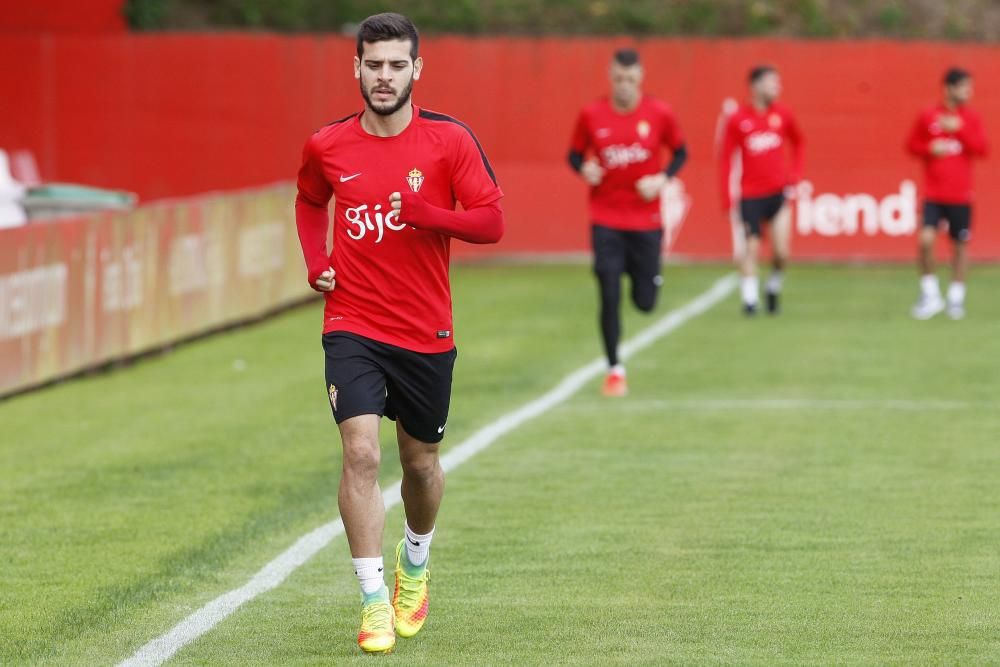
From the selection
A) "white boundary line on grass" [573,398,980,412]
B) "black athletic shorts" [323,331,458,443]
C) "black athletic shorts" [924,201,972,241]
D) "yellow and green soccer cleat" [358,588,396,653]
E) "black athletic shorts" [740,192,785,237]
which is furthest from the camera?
"black athletic shorts" [740,192,785,237]

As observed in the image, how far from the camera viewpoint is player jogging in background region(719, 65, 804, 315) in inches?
771

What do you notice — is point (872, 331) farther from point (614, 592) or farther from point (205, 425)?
point (614, 592)

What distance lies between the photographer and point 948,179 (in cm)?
1930

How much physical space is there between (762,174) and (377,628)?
13.6 metres

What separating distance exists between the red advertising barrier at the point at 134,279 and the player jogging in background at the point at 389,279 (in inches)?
304

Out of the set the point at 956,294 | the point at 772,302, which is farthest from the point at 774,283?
the point at 956,294

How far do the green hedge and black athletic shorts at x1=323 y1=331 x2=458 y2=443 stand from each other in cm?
2504

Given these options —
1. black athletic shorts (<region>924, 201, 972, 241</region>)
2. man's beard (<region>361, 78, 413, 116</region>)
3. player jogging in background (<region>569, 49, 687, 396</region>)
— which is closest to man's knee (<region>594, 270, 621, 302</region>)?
player jogging in background (<region>569, 49, 687, 396</region>)

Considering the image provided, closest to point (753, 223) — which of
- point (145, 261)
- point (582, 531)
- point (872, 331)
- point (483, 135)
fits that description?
point (872, 331)

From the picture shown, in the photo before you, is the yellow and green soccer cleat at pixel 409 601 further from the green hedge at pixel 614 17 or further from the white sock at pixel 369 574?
the green hedge at pixel 614 17

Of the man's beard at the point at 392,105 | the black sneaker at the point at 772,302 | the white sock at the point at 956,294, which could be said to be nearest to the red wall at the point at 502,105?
the black sneaker at the point at 772,302

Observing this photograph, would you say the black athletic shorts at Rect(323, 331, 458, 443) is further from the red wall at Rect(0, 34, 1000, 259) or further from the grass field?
the red wall at Rect(0, 34, 1000, 259)

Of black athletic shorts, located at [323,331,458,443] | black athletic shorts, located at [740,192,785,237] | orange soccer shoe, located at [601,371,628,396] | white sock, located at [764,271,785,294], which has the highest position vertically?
black athletic shorts, located at [323,331,458,443]

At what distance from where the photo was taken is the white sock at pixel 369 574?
6688 mm
